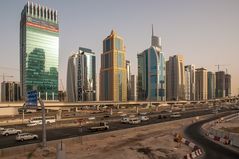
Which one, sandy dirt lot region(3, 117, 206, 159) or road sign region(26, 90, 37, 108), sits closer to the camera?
sandy dirt lot region(3, 117, 206, 159)

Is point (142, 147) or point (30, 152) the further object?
point (142, 147)

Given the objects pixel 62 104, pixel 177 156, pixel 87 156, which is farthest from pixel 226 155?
pixel 62 104

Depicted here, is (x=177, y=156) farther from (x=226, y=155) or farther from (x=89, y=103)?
(x=89, y=103)

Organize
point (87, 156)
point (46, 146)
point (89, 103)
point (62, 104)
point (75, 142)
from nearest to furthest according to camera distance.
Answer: point (87, 156)
point (46, 146)
point (75, 142)
point (62, 104)
point (89, 103)

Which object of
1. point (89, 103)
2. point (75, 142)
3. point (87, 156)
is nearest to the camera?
point (87, 156)

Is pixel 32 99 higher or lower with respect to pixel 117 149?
higher

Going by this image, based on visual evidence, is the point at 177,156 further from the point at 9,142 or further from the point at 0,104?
the point at 0,104

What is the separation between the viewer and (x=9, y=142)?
163ft

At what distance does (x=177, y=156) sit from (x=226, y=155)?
768 centimetres

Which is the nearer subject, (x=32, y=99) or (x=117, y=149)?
(x=117, y=149)

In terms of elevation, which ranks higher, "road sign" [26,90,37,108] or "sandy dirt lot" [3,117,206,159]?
"road sign" [26,90,37,108]

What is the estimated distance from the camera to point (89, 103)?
17500 centimetres

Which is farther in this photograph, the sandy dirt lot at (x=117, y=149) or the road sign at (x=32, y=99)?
the road sign at (x=32, y=99)

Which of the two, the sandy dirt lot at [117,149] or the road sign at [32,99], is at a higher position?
the road sign at [32,99]
